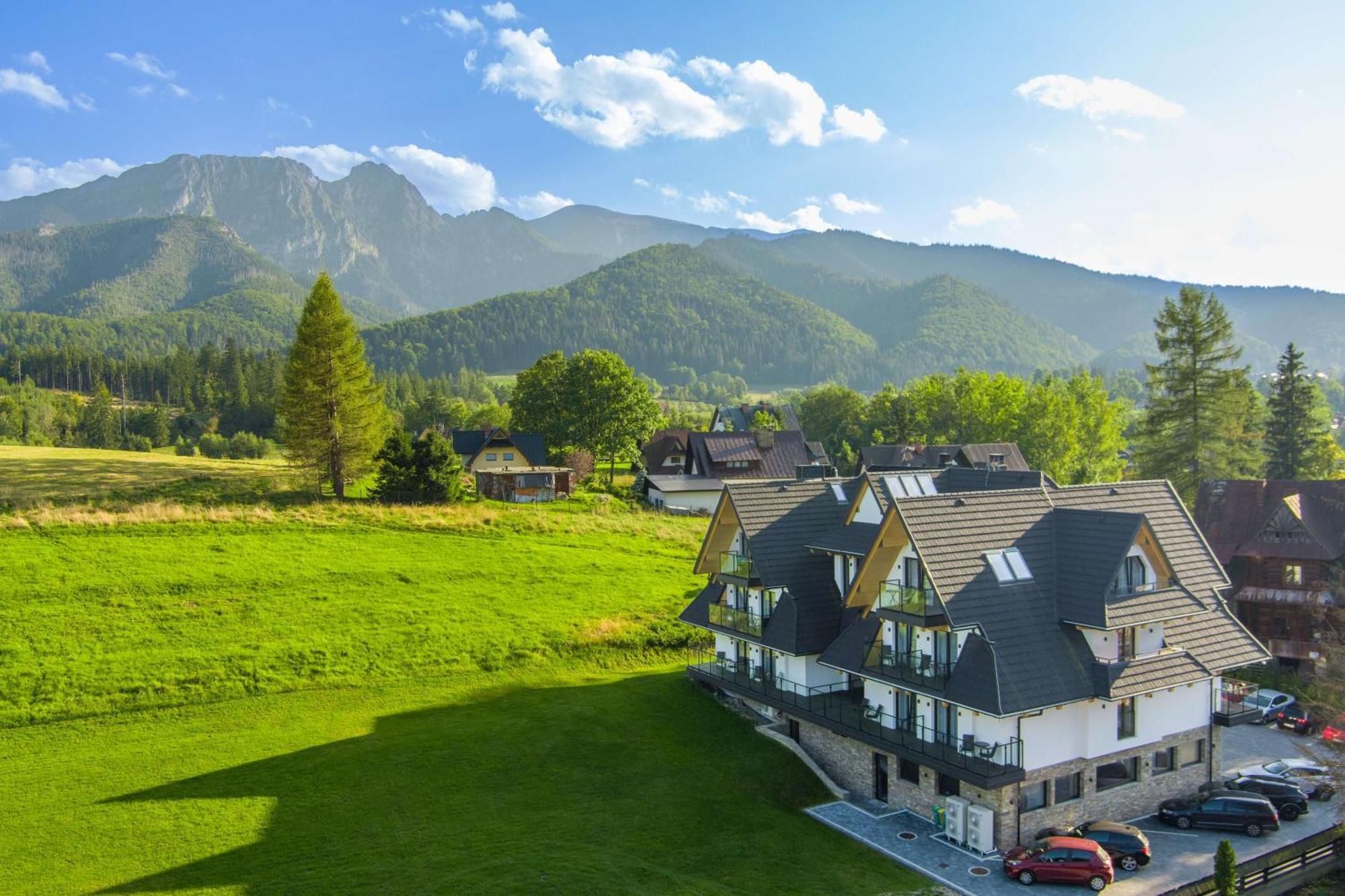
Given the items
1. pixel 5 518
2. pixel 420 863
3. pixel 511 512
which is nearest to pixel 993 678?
pixel 420 863

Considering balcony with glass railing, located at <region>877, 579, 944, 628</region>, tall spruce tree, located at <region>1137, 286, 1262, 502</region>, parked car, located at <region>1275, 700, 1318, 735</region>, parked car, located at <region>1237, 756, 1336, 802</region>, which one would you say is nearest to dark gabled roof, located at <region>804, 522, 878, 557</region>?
balcony with glass railing, located at <region>877, 579, 944, 628</region>

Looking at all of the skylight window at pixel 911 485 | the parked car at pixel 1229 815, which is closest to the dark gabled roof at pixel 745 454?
the skylight window at pixel 911 485

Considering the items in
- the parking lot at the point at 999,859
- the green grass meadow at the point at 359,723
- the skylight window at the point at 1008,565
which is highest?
the skylight window at the point at 1008,565

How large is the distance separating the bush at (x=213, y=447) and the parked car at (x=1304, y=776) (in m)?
104

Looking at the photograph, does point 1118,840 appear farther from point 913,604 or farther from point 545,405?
point 545,405

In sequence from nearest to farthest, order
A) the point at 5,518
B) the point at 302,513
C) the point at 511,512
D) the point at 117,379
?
the point at 5,518, the point at 302,513, the point at 511,512, the point at 117,379

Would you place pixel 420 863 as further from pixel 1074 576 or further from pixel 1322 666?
pixel 1322 666

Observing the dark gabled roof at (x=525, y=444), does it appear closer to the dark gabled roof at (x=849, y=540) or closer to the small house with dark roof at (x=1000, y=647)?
the small house with dark roof at (x=1000, y=647)

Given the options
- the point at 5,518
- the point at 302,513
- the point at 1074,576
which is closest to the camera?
the point at 1074,576

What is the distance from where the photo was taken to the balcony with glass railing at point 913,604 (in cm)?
2570

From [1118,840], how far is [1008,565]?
8.21 m

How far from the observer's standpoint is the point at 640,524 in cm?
6278

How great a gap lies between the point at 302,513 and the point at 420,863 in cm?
3556

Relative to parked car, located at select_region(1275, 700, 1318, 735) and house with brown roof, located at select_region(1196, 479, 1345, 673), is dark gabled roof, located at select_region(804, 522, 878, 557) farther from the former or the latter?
house with brown roof, located at select_region(1196, 479, 1345, 673)
